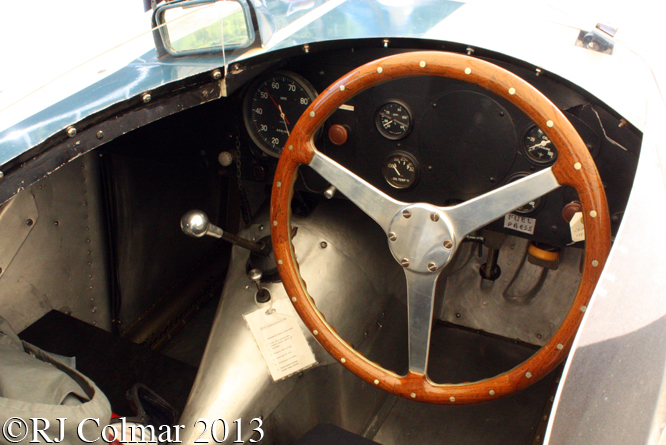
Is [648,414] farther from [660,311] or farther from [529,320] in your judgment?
[529,320]

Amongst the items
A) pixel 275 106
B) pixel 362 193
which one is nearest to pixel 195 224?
pixel 362 193

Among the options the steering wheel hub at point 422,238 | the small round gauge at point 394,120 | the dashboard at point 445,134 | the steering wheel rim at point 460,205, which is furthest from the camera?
the small round gauge at point 394,120

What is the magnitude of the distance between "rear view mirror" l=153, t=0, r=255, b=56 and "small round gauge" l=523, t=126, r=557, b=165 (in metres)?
0.65

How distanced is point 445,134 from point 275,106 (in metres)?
0.46

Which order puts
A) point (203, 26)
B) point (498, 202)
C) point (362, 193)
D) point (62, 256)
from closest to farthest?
point (498, 202)
point (362, 193)
point (203, 26)
point (62, 256)

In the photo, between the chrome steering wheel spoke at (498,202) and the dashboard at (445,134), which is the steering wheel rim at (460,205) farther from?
the dashboard at (445,134)

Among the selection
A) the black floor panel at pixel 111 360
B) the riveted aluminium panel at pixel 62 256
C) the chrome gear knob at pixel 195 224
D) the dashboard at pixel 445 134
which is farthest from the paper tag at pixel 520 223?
the riveted aluminium panel at pixel 62 256

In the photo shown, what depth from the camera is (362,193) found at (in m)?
1.09

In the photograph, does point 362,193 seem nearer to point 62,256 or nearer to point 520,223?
point 520,223

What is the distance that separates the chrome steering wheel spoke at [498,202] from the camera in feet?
3.09

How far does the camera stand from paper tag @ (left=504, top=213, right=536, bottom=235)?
128 centimetres

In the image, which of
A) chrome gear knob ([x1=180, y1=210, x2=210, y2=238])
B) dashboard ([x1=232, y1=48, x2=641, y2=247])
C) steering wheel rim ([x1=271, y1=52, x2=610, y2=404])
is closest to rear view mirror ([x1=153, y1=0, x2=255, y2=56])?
dashboard ([x1=232, y1=48, x2=641, y2=247])

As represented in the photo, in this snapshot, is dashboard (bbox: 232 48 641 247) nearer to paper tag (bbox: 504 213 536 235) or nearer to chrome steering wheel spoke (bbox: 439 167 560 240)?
paper tag (bbox: 504 213 536 235)

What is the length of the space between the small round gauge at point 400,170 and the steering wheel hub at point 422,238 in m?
0.29
